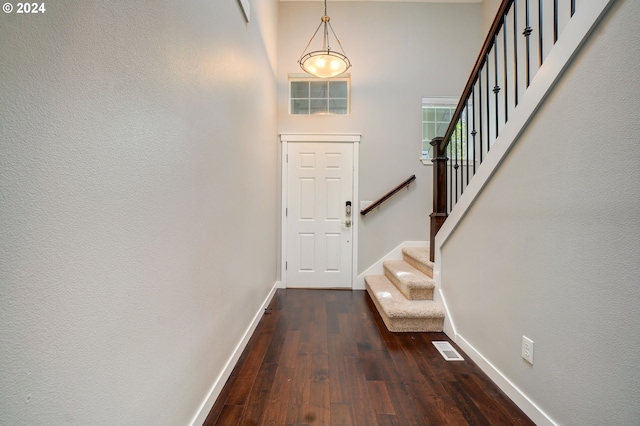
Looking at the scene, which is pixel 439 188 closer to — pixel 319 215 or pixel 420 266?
pixel 420 266

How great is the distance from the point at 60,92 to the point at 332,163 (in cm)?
310

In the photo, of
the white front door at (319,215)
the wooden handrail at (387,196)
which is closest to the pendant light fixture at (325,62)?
the white front door at (319,215)

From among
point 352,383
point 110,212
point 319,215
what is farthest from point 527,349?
point 319,215

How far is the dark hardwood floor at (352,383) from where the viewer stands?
1411 millimetres

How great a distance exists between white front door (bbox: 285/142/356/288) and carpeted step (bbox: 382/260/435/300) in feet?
2.37

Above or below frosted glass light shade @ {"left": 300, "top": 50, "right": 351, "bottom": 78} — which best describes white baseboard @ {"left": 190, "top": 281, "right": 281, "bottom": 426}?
below

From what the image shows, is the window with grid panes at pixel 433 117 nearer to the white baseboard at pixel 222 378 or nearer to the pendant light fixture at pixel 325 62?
the pendant light fixture at pixel 325 62

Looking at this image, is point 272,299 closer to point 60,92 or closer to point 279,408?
point 279,408

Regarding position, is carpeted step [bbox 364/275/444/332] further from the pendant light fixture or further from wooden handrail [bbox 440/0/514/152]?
the pendant light fixture

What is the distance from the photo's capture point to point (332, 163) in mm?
3605

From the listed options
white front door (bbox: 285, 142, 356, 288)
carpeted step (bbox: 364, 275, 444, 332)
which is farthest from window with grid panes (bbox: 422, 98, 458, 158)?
carpeted step (bbox: 364, 275, 444, 332)

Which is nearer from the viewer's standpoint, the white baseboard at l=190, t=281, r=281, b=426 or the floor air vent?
the white baseboard at l=190, t=281, r=281, b=426

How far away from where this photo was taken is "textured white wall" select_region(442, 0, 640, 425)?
98cm

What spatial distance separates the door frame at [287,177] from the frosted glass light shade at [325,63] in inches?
33.0
